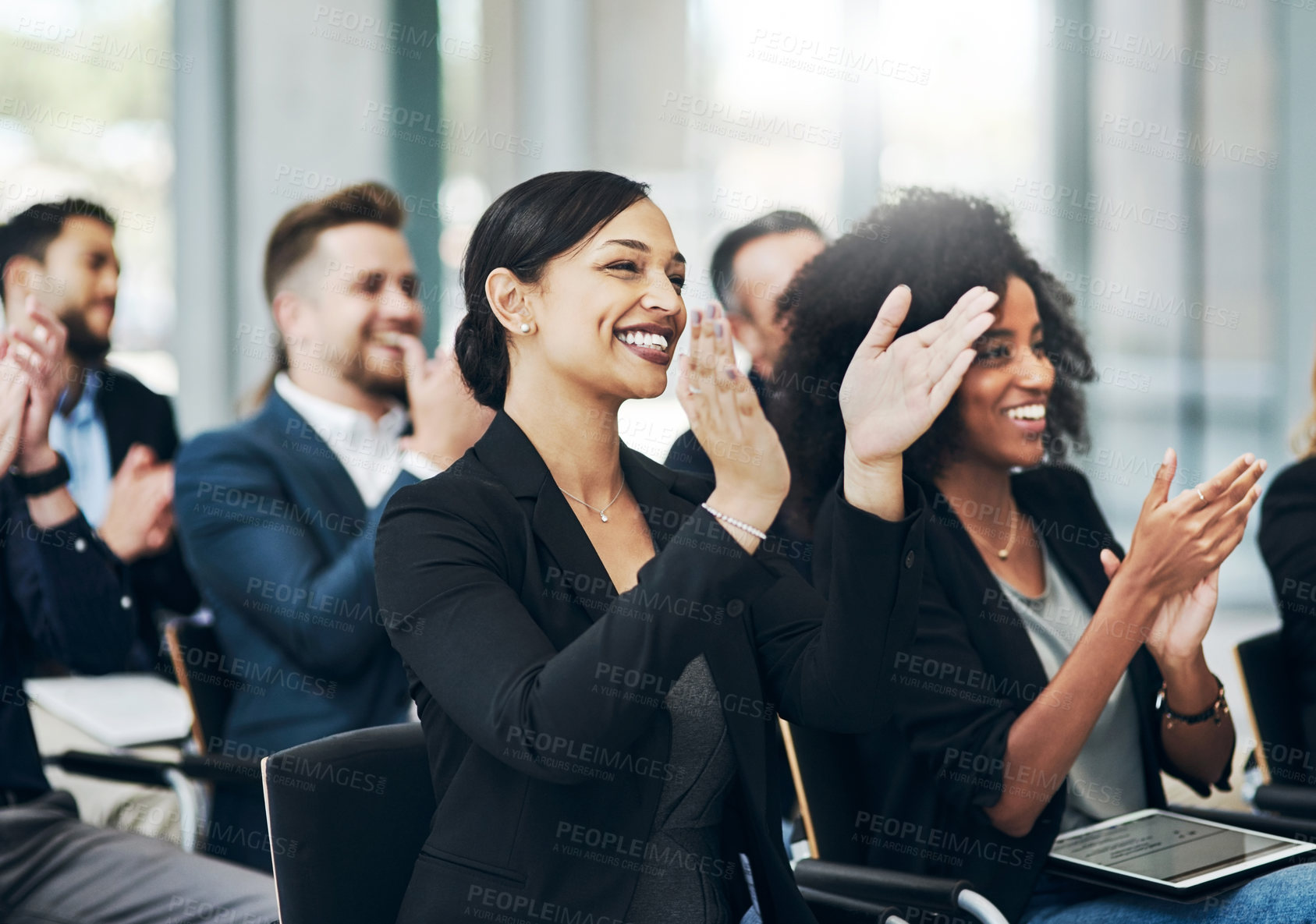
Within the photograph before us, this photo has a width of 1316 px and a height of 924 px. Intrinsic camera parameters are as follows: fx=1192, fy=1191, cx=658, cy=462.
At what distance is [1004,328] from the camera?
1868mm

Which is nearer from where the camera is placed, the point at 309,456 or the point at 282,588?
the point at 282,588

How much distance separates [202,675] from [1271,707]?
1.92 m

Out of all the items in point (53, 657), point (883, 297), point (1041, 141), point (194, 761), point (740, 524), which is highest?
point (1041, 141)

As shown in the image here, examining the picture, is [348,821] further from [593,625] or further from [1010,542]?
[1010,542]

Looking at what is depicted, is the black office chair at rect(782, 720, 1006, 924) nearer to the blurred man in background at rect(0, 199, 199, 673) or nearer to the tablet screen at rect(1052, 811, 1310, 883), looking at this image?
the tablet screen at rect(1052, 811, 1310, 883)

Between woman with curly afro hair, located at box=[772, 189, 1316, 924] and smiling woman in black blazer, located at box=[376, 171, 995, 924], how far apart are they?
0.09 m

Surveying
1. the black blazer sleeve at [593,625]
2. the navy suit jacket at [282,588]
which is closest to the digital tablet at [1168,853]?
the black blazer sleeve at [593,625]

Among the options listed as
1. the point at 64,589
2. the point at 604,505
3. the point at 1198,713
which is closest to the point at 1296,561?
the point at 1198,713

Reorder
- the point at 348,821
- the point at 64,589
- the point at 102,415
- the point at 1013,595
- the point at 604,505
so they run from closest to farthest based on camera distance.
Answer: the point at 348,821 → the point at 604,505 → the point at 1013,595 → the point at 64,589 → the point at 102,415

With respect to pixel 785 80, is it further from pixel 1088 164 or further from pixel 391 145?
pixel 391 145

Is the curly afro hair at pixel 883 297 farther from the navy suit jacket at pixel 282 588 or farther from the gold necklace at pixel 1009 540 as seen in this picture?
the navy suit jacket at pixel 282 588

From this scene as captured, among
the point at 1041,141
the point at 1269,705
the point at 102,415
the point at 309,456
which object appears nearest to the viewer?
the point at 1269,705

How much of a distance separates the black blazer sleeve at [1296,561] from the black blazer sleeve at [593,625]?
1.04 metres

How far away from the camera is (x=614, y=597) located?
135 cm
